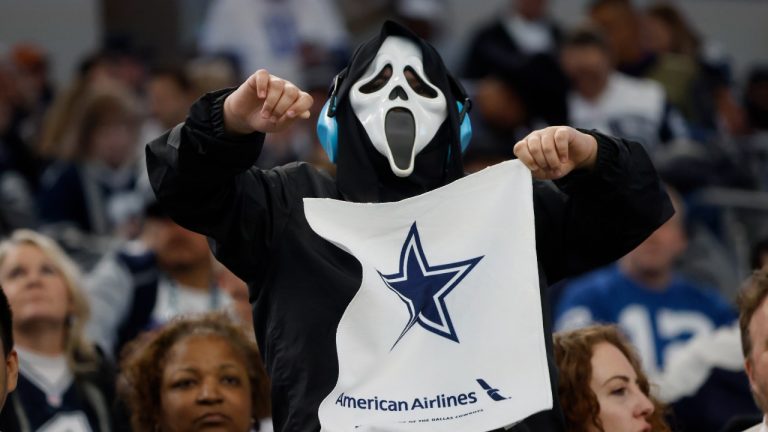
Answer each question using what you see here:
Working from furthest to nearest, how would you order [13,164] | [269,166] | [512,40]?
[512,40] → [13,164] → [269,166]

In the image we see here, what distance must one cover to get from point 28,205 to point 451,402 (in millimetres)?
5128

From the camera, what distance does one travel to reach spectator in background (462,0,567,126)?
29.9 feet

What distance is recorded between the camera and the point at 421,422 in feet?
12.3

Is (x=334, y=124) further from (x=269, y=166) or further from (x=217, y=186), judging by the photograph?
(x=269, y=166)

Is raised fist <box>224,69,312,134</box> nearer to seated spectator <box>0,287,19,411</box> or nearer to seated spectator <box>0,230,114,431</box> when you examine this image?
seated spectator <box>0,287,19,411</box>

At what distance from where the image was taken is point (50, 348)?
571cm

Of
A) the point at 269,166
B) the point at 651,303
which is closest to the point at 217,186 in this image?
the point at 651,303

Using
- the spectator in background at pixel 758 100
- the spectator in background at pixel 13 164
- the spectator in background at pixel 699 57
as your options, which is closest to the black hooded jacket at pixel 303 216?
the spectator in background at pixel 13 164

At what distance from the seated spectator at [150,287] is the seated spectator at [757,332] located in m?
2.85

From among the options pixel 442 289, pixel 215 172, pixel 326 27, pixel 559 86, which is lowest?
pixel 442 289

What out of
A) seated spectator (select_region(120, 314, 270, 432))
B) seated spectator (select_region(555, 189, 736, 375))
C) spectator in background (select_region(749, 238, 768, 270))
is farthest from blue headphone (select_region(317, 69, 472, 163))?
spectator in background (select_region(749, 238, 768, 270))

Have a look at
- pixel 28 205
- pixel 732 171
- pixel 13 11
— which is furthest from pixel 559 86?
pixel 13 11

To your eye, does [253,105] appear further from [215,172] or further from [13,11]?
[13,11]

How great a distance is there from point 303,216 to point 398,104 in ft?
1.20
